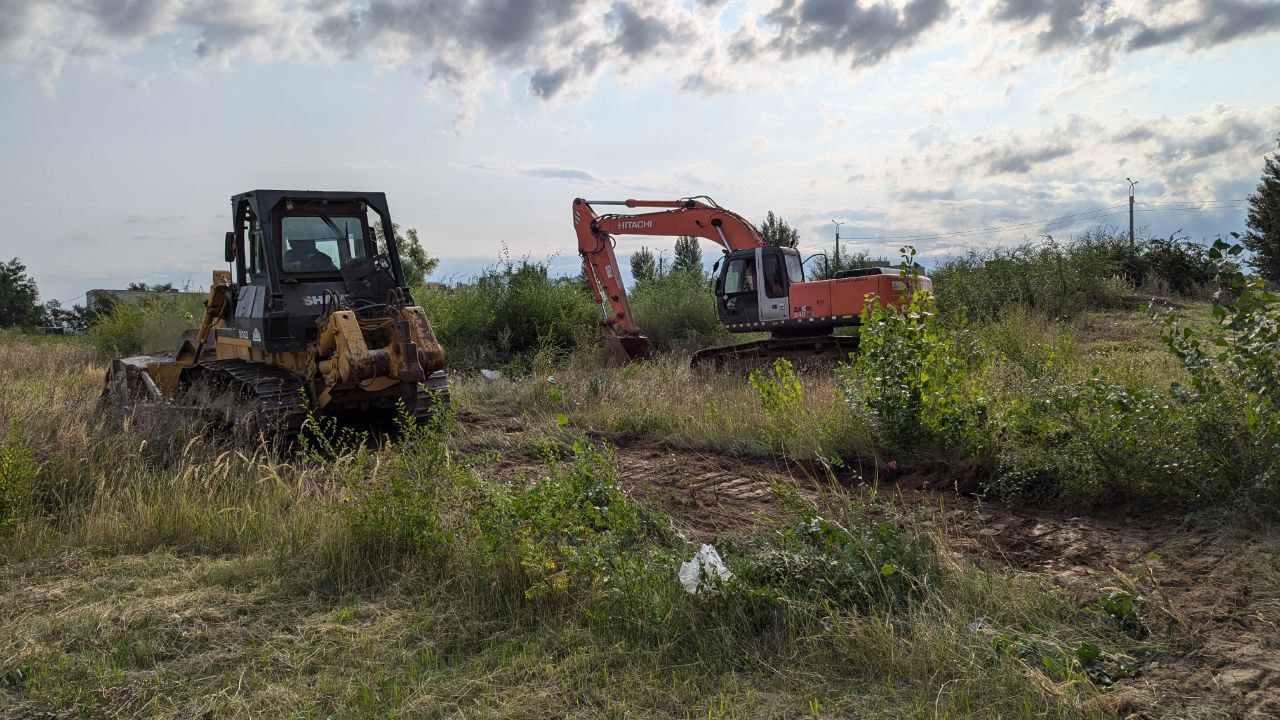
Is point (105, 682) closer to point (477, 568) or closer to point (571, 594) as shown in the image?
point (477, 568)

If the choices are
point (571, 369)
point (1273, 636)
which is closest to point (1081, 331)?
point (571, 369)

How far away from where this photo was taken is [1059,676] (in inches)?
134

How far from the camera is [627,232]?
1639 centimetres

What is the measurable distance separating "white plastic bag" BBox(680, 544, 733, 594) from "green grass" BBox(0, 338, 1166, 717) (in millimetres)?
82

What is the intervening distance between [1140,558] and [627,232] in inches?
497

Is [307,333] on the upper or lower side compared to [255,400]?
upper

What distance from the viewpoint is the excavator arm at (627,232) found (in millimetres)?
15539

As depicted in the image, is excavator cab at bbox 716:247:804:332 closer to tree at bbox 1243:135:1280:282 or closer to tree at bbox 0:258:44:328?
tree at bbox 1243:135:1280:282

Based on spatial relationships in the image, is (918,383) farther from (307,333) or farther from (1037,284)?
(1037,284)

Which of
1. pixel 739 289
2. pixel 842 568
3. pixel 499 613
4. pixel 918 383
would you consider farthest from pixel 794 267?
pixel 499 613

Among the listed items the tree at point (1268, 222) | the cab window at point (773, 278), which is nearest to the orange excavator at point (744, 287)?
the cab window at point (773, 278)

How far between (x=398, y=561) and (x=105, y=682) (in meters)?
1.55

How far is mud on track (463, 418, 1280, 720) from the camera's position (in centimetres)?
330

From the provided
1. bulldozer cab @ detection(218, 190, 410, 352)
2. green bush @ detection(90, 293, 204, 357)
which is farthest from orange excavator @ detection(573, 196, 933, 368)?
green bush @ detection(90, 293, 204, 357)
